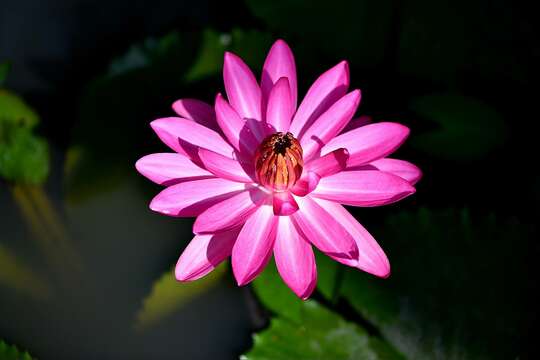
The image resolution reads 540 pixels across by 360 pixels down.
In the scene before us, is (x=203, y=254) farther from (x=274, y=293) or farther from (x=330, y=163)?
(x=274, y=293)

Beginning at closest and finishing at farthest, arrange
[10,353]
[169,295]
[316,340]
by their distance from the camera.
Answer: [10,353]
[316,340]
[169,295]

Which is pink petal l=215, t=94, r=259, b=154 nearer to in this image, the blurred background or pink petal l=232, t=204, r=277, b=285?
pink petal l=232, t=204, r=277, b=285

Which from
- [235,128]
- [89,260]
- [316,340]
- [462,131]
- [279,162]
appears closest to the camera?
[279,162]

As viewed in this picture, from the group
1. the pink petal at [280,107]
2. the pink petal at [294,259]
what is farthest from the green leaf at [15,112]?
the pink petal at [294,259]

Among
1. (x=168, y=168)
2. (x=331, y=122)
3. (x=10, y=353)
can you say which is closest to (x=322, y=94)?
(x=331, y=122)

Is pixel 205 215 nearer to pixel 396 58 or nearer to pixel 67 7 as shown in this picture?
pixel 396 58

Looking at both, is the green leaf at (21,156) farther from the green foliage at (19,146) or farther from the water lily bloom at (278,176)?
the water lily bloom at (278,176)
